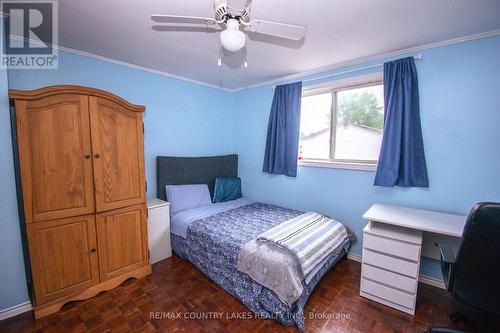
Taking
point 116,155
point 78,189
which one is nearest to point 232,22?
point 116,155

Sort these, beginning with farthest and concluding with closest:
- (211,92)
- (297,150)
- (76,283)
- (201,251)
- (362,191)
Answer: (211,92) → (297,150) → (362,191) → (201,251) → (76,283)

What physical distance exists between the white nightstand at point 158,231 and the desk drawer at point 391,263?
2.26m

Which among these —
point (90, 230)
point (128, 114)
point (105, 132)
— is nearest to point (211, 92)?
point (128, 114)

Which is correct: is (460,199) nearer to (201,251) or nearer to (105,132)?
(201,251)

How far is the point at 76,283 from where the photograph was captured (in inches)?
74.8

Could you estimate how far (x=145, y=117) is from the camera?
9.50 feet

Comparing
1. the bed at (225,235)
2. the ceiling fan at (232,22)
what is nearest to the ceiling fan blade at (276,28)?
the ceiling fan at (232,22)

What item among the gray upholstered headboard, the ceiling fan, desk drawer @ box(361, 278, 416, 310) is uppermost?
the ceiling fan

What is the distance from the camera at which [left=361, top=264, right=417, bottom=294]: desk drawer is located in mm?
1803

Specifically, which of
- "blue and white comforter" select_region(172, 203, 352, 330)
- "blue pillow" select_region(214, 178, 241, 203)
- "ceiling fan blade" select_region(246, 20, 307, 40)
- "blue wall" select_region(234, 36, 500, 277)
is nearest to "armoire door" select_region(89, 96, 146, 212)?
"blue and white comforter" select_region(172, 203, 352, 330)

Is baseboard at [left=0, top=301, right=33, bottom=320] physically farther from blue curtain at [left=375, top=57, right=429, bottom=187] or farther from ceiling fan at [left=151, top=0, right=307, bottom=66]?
blue curtain at [left=375, top=57, right=429, bottom=187]

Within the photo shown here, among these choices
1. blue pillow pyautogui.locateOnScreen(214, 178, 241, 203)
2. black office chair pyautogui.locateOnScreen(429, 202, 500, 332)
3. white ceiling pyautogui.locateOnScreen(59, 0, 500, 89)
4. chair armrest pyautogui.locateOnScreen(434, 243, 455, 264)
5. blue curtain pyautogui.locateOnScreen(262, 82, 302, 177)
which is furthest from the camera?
blue pillow pyautogui.locateOnScreen(214, 178, 241, 203)

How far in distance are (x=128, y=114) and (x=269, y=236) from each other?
1.86m

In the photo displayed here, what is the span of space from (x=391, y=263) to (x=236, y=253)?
138 centimetres
